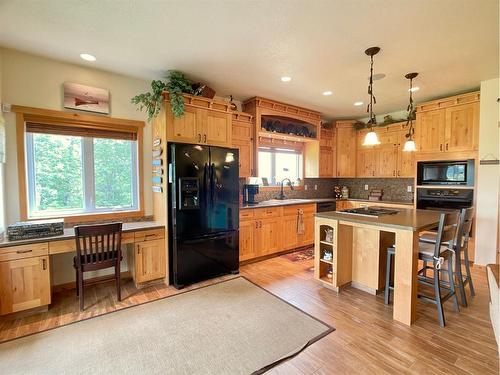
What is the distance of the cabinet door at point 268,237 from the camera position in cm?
402

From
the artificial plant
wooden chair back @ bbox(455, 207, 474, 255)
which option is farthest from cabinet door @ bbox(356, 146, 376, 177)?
the artificial plant

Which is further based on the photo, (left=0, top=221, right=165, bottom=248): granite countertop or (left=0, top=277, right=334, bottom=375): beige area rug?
(left=0, top=221, right=165, bottom=248): granite countertop

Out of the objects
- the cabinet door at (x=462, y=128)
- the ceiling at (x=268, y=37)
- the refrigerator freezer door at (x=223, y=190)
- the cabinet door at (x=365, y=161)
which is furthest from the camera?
the cabinet door at (x=365, y=161)

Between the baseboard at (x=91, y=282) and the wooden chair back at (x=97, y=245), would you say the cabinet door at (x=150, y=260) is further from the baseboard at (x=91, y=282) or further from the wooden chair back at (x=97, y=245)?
the baseboard at (x=91, y=282)

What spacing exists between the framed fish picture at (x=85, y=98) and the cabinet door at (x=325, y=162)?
4.15 m

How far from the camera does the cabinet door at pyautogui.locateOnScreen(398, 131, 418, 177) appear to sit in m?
4.71

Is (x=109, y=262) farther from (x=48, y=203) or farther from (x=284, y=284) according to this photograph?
(x=284, y=284)

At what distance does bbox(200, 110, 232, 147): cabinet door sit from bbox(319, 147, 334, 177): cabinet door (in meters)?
2.60

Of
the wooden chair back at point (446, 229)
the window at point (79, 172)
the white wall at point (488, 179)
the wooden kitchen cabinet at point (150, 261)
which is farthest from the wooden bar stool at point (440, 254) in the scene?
the window at point (79, 172)

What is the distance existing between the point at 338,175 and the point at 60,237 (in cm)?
512

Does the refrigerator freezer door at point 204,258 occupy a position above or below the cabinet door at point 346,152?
below

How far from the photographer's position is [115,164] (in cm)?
337

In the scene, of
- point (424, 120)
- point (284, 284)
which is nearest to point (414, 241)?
point (284, 284)

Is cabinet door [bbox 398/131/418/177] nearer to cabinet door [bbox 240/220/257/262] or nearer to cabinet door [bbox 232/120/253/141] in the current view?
cabinet door [bbox 232/120/253/141]
